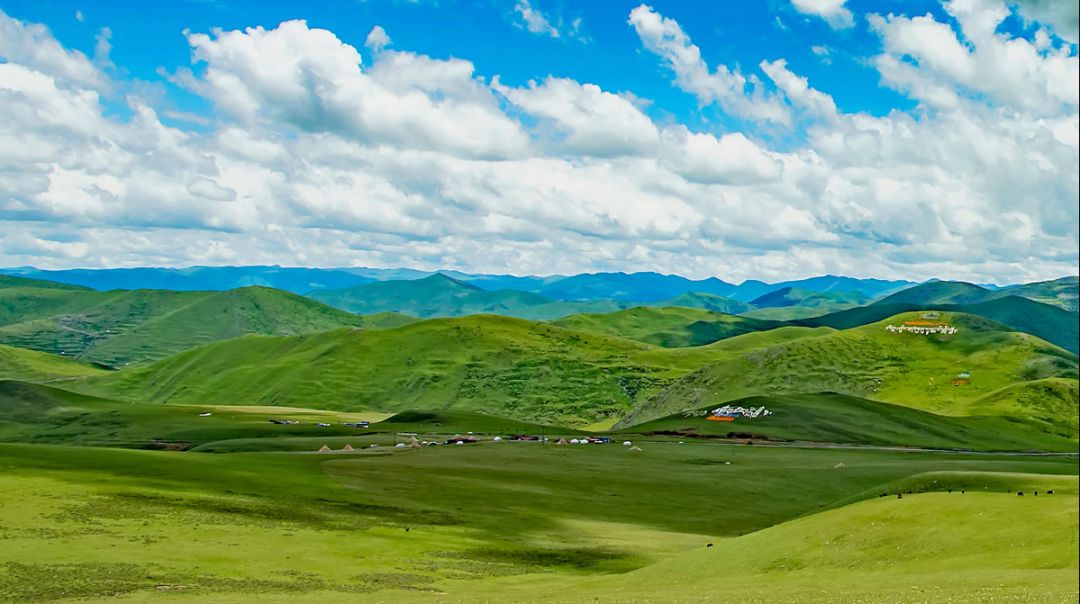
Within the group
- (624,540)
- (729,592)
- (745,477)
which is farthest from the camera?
(745,477)

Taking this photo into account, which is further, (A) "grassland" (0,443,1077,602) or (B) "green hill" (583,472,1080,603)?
(A) "grassland" (0,443,1077,602)

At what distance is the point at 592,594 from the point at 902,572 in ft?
66.9

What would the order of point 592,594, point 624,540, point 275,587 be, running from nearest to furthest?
point 592,594 < point 275,587 < point 624,540

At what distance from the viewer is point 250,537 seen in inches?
3462

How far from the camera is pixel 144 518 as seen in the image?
91312mm

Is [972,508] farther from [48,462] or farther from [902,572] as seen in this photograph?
[48,462]

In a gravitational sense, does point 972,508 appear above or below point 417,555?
above

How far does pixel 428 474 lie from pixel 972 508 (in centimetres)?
8753

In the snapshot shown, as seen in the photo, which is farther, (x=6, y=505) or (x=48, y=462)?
(x=48, y=462)

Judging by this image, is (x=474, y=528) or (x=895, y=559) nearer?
(x=895, y=559)

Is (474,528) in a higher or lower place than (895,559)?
lower

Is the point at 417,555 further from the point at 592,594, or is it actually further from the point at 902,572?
the point at 902,572

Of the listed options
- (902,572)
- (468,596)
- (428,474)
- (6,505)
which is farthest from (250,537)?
(902,572)

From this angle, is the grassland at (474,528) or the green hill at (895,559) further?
the grassland at (474,528)
